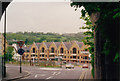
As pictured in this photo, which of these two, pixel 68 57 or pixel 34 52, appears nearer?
A: pixel 68 57

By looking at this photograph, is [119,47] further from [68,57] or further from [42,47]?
[42,47]

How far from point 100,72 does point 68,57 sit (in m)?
51.6

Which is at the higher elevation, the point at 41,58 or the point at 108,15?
the point at 108,15

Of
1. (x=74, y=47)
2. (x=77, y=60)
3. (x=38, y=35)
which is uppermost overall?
(x=38, y=35)

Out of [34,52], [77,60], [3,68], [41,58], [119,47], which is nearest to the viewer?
[119,47]

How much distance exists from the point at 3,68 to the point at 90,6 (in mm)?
14163

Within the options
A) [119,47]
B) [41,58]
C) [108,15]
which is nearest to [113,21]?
[108,15]

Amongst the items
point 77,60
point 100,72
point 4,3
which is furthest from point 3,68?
point 77,60

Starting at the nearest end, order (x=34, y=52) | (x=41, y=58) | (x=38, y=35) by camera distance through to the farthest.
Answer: (x=41, y=58) → (x=34, y=52) → (x=38, y=35)

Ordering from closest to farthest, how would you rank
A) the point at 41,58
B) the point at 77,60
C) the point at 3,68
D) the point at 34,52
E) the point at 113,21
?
the point at 113,21
the point at 3,68
the point at 77,60
the point at 41,58
the point at 34,52

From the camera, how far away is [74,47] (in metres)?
66.0

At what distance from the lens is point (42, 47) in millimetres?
71750

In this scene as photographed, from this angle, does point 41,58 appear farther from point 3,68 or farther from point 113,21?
point 113,21

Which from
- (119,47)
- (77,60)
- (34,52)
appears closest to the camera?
(119,47)
